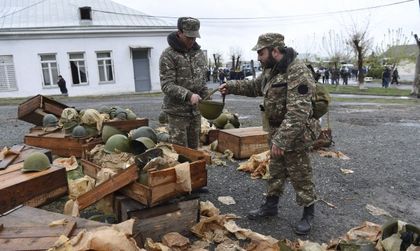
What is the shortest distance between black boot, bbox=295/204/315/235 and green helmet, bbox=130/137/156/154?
5.63 feet

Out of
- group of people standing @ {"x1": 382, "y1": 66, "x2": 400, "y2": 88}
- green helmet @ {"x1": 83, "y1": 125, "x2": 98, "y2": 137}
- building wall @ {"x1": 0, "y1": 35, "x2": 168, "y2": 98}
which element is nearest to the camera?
green helmet @ {"x1": 83, "y1": 125, "x2": 98, "y2": 137}

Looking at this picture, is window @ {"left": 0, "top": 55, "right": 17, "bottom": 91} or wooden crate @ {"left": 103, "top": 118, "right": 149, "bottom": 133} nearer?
wooden crate @ {"left": 103, "top": 118, "right": 149, "bottom": 133}

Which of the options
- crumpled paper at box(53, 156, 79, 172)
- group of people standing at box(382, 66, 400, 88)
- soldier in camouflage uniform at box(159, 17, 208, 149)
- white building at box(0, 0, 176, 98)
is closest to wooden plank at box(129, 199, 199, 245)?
soldier in camouflage uniform at box(159, 17, 208, 149)

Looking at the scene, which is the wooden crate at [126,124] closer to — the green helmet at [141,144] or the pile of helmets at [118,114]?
the pile of helmets at [118,114]

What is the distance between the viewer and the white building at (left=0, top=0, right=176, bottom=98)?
2508cm

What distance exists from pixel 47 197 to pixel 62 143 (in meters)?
2.08

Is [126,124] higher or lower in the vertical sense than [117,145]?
lower

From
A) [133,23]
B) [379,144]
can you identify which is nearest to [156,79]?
[133,23]

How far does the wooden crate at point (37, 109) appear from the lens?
6941 mm

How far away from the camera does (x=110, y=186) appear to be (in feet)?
11.1

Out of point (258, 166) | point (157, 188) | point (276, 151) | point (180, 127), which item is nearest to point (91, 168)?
point (180, 127)

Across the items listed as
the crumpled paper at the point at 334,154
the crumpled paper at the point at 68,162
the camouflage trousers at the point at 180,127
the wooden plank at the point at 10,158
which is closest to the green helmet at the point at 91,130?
the crumpled paper at the point at 68,162

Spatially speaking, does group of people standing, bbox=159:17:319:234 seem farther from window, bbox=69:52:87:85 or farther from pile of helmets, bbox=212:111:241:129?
window, bbox=69:52:87:85

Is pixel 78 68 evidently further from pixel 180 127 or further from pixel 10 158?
pixel 180 127
